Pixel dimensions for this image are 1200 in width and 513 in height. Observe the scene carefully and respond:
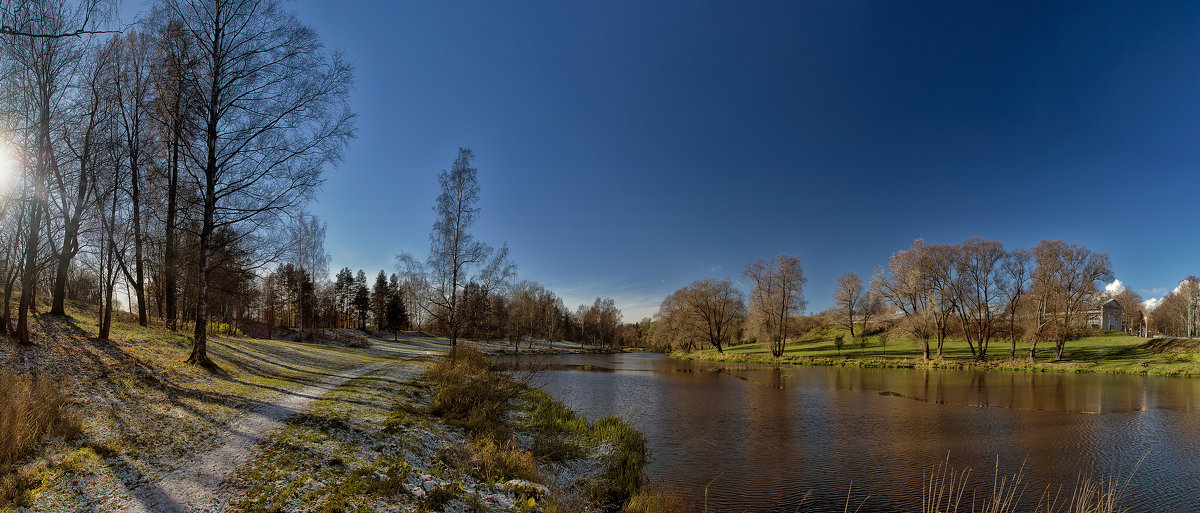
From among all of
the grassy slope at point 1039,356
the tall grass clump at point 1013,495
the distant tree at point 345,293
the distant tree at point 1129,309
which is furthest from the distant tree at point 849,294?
the distant tree at point 345,293

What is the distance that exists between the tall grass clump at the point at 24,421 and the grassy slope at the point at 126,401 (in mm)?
134

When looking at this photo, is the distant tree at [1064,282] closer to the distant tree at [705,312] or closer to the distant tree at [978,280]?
the distant tree at [978,280]

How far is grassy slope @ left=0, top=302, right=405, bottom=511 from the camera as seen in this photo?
4.84m

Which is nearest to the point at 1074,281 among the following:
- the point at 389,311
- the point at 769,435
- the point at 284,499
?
the point at 769,435

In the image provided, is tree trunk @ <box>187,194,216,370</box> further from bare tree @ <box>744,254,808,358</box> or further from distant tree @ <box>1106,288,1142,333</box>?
distant tree @ <box>1106,288,1142,333</box>

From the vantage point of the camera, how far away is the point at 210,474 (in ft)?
17.8

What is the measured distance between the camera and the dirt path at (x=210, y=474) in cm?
467

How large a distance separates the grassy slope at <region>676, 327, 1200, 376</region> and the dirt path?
139ft

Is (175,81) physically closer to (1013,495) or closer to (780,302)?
(1013,495)

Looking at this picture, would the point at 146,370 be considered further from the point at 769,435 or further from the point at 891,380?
the point at 891,380

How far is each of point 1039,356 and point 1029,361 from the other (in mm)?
5290

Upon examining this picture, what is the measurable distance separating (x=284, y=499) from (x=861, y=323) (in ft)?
216

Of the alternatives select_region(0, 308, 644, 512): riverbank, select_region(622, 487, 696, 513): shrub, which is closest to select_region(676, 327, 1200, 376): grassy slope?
select_region(0, 308, 644, 512): riverbank

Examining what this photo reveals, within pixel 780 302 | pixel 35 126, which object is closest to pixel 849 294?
pixel 780 302
